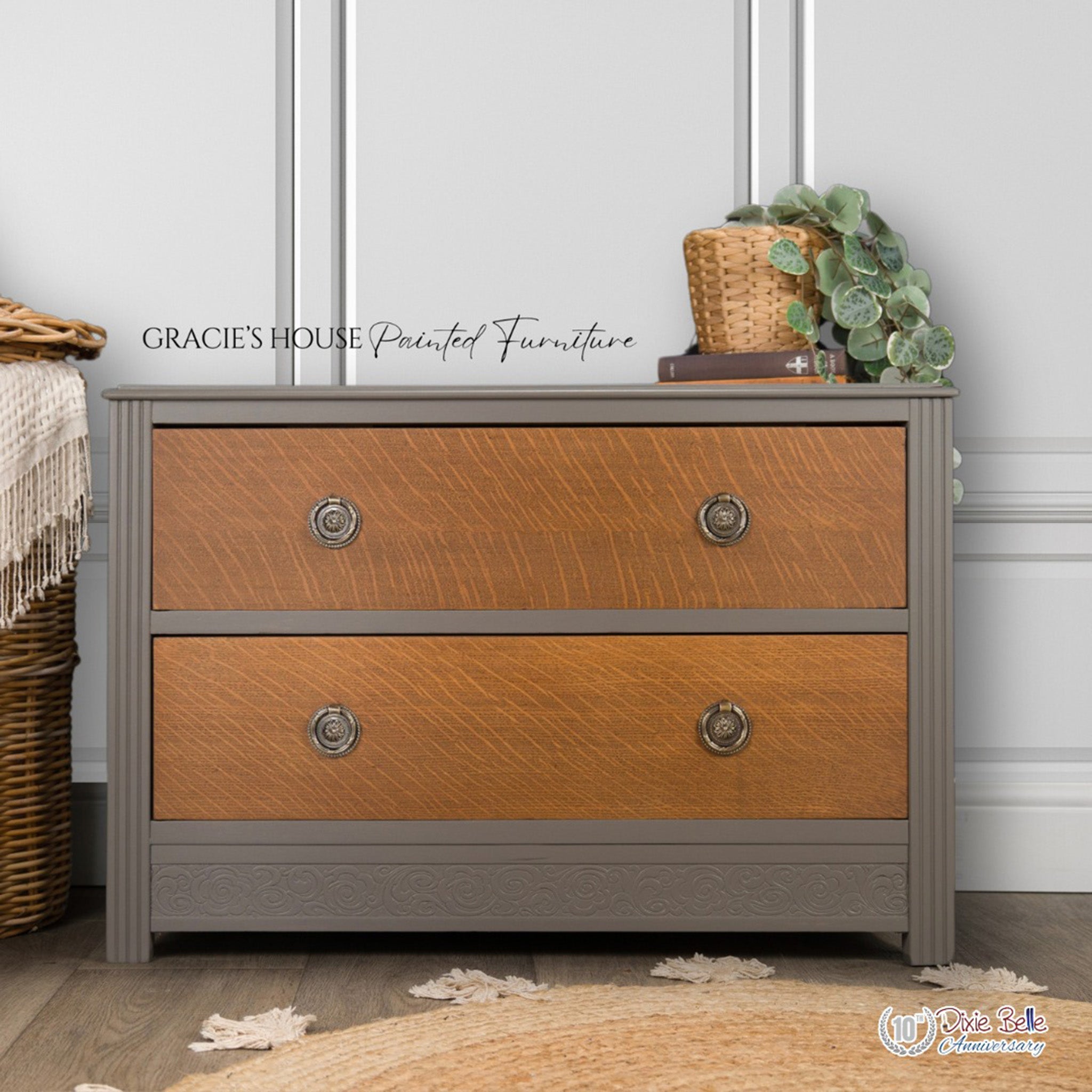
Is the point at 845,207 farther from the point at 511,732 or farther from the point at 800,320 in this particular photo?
the point at 511,732

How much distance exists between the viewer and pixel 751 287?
139 centimetres

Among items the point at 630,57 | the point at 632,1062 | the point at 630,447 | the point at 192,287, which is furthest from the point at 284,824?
the point at 630,57

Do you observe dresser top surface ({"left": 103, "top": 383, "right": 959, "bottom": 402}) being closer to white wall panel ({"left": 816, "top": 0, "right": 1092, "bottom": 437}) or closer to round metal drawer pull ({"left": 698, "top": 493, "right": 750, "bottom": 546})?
round metal drawer pull ({"left": 698, "top": 493, "right": 750, "bottom": 546})

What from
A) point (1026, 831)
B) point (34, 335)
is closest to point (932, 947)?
point (1026, 831)

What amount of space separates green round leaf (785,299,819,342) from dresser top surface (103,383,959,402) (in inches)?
7.1

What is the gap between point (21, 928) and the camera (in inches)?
52.4

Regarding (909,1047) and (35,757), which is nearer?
(909,1047)

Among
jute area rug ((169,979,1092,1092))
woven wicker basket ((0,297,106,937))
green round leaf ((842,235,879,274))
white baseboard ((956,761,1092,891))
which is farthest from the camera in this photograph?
white baseboard ((956,761,1092,891))

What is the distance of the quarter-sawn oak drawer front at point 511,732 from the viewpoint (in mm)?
1188

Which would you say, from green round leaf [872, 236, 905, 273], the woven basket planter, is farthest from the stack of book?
the woven basket planter

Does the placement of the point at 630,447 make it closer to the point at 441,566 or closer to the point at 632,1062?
the point at 441,566

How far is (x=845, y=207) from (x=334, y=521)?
0.81 meters

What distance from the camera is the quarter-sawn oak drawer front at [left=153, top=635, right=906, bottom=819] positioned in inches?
46.8

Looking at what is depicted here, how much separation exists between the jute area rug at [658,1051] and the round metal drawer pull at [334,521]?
1.67ft
